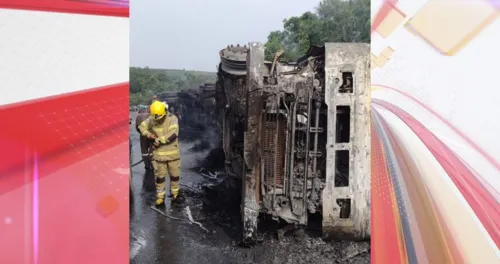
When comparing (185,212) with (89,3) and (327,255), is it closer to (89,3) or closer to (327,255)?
(327,255)

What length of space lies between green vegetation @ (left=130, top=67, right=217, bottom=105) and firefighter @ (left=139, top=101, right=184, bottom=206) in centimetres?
49

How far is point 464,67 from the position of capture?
140cm

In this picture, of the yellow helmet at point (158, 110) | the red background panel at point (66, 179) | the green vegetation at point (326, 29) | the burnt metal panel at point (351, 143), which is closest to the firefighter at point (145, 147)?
the yellow helmet at point (158, 110)

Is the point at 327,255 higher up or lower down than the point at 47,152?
lower down

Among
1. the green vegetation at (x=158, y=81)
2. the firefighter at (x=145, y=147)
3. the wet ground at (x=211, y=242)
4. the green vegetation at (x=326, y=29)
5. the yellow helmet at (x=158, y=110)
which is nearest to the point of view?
the wet ground at (x=211, y=242)

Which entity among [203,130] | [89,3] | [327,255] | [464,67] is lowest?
[327,255]

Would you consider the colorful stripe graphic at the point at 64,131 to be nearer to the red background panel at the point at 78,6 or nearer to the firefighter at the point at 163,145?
the red background panel at the point at 78,6

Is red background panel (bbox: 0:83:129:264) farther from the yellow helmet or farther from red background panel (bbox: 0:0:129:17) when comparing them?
the yellow helmet

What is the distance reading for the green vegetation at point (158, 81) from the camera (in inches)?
238

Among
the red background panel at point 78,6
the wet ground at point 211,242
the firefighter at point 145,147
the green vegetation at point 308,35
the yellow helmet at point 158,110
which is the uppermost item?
the green vegetation at point 308,35

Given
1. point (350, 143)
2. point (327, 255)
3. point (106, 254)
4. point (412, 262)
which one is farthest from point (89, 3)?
point (327, 255)

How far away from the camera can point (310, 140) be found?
4.02 meters

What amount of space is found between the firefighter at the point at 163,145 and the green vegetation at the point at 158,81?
1.60 feet

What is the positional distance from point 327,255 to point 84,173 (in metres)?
2.91
